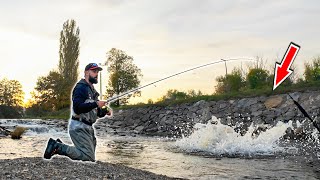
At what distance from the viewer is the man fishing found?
7.32 m

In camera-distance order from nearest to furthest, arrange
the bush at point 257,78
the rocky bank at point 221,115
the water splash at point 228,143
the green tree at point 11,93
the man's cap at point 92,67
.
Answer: the man's cap at point 92,67 → the water splash at point 228,143 → the rocky bank at point 221,115 → the bush at point 257,78 → the green tree at point 11,93

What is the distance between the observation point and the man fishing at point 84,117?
288 inches

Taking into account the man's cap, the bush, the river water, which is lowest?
the river water

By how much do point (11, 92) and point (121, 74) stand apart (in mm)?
29885

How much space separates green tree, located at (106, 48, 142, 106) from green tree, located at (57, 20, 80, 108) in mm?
6590

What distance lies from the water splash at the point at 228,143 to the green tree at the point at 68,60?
159 ft

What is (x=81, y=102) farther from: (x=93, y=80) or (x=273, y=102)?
(x=273, y=102)

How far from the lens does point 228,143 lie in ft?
59.4

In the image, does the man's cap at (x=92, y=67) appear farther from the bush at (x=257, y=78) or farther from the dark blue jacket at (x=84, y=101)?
the bush at (x=257, y=78)

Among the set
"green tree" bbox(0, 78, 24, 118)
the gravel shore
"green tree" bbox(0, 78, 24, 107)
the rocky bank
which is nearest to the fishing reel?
the gravel shore

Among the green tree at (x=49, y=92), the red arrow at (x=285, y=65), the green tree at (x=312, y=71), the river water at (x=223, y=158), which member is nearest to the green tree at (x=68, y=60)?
the green tree at (x=49, y=92)

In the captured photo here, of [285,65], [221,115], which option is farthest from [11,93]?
[285,65]

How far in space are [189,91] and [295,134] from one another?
110 feet

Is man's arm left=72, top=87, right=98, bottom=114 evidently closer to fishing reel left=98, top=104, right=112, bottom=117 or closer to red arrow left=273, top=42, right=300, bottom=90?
fishing reel left=98, top=104, right=112, bottom=117
